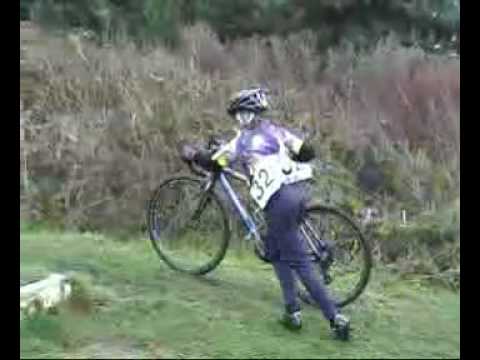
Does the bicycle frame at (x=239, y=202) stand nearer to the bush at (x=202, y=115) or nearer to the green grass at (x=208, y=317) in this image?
the green grass at (x=208, y=317)

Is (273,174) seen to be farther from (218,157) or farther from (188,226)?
(188,226)

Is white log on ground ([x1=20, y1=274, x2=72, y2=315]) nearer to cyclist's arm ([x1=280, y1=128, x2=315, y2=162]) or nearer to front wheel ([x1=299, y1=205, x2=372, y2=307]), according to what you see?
front wheel ([x1=299, y1=205, x2=372, y2=307])

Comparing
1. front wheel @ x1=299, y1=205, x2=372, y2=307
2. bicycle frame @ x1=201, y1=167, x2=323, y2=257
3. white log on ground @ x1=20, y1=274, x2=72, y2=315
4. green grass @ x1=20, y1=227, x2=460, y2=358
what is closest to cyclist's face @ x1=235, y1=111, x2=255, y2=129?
bicycle frame @ x1=201, y1=167, x2=323, y2=257

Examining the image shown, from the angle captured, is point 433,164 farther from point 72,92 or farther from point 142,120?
point 72,92

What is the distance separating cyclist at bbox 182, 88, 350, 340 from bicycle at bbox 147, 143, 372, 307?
23 centimetres

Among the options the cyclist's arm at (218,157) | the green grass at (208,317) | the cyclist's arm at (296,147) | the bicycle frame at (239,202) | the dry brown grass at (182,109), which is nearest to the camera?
the green grass at (208,317)

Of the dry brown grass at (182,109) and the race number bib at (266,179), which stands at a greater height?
the dry brown grass at (182,109)

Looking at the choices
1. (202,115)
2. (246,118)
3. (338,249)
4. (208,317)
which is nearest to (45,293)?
(208,317)

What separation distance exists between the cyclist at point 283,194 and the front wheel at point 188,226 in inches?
31.0

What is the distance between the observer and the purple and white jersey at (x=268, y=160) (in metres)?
5.98

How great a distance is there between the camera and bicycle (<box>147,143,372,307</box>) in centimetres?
633

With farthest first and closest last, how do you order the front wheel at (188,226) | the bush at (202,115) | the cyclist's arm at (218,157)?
the bush at (202,115) < the front wheel at (188,226) < the cyclist's arm at (218,157)

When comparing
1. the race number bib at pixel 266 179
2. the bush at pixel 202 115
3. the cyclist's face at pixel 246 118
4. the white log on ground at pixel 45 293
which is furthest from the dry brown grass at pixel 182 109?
the race number bib at pixel 266 179
